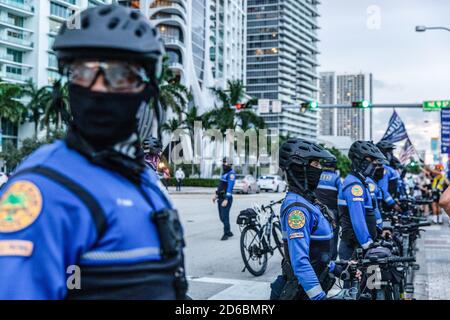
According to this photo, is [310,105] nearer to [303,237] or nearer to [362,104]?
[362,104]

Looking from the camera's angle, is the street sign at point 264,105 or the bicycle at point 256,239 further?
the street sign at point 264,105

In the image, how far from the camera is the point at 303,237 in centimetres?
393

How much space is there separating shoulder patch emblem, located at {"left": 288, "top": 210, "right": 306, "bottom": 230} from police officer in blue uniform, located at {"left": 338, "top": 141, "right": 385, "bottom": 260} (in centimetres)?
153

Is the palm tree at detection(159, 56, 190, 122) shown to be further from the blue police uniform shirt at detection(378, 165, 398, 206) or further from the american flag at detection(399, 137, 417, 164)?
the blue police uniform shirt at detection(378, 165, 398, 206)

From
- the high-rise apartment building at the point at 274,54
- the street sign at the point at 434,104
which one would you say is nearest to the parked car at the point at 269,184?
the street sign at the point at 434,104

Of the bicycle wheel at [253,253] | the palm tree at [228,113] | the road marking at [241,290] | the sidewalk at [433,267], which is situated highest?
the palm tree at [228,113]

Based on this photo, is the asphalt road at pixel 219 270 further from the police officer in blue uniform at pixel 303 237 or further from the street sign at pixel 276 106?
the street sign at pixel 276 106

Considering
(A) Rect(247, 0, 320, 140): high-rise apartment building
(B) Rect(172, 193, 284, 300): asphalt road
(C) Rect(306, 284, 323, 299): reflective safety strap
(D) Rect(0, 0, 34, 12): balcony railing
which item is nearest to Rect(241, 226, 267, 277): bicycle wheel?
(B) Rect(172, 193, 284, 300): asphalt road

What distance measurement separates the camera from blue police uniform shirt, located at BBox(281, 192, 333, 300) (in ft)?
12.3

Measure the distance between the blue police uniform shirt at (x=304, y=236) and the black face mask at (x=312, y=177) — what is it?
0.93 feet

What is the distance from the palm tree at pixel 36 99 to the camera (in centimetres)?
6569
